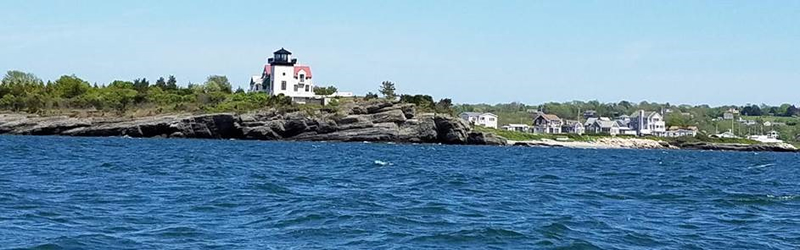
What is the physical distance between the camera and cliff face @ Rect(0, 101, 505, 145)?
122 meters

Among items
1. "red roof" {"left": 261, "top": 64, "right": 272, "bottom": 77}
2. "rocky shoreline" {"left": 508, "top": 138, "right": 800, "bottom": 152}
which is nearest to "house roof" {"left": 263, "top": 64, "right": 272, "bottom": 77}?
"red roof" {"left": 261, "top": 64, "right": 272, "bottom": 77}

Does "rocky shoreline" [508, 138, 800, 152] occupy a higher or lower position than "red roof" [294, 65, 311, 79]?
lower

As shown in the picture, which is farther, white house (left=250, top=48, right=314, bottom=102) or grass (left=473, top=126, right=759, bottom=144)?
grass (left=473, top=126, right=759, bottom=144)

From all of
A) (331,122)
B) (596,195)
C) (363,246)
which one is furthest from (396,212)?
(331,122)

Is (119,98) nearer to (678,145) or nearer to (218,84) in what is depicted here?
(218,84)

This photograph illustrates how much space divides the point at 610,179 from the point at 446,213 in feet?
74.8

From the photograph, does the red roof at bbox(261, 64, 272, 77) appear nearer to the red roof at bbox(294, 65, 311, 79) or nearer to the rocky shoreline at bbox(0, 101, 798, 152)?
the red roof at bbox(294, 65, 311, 79)

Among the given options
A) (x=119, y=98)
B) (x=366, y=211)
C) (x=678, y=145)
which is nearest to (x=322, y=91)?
(x=119, y=98)

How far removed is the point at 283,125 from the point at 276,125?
0.86 metres

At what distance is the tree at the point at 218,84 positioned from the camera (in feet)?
518

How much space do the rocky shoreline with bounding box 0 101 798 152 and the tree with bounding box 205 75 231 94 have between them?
30603 mm

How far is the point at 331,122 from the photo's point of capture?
410 ft

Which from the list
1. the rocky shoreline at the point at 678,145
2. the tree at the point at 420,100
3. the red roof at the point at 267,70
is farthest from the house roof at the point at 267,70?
the rocky shoreline at the point at 678,145

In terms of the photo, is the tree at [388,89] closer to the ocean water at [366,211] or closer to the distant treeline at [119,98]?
the distant treeline at [119,98]
